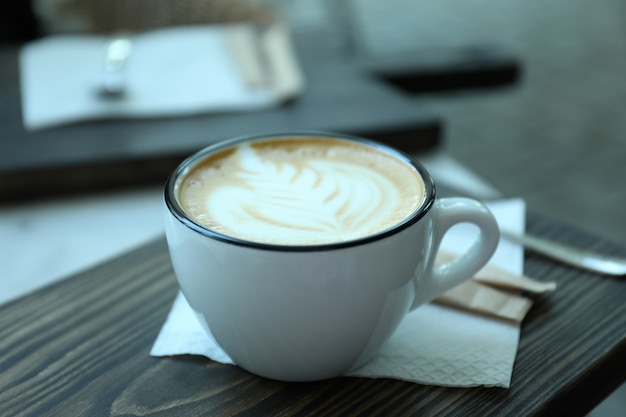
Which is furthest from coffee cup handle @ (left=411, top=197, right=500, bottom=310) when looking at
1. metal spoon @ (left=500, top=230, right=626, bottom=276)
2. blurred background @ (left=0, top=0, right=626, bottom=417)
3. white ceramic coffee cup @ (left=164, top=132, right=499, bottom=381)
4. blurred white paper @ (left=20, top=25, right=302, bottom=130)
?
blurred background @ (left=0, top=0, right=626, bottom=417)

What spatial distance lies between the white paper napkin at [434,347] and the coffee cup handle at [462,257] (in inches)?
1.1

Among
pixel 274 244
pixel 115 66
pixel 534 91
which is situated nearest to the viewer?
pixel 274 244

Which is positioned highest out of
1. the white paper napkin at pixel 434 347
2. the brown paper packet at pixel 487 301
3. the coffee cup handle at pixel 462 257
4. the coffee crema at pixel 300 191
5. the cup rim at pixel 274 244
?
the cup rim at pixel 274 244

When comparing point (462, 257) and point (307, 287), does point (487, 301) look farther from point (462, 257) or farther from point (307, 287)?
point (307, 287)

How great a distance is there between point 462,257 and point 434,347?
0.18 ft

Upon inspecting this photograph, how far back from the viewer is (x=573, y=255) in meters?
0.51

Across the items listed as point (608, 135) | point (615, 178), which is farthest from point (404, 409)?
point (608, 135)

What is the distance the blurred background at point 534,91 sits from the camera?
1.62 metres

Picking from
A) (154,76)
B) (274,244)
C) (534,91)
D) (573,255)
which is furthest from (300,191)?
(534,91)

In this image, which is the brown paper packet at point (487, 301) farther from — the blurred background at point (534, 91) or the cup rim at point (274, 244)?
the blurred background at point (534, 91)

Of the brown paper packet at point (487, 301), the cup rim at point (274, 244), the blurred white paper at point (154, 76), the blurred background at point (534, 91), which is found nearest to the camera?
the cup rim at point (274, 244)

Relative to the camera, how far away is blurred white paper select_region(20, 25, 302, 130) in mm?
779

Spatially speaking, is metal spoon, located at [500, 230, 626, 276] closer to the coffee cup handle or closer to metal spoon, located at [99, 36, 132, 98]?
the coffee cup handle

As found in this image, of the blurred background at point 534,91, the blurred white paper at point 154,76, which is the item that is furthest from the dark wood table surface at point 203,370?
the blurred background at point 534,91
